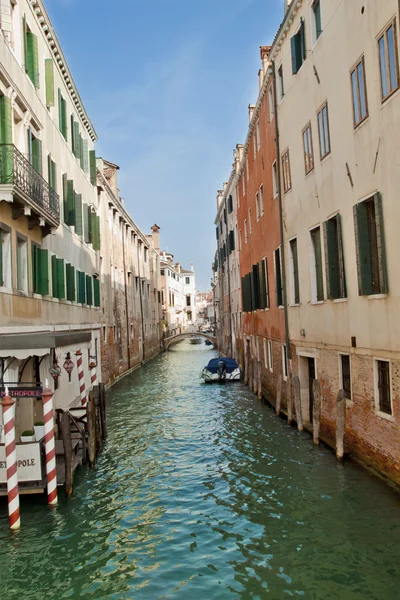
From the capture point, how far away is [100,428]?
1334 centimetres

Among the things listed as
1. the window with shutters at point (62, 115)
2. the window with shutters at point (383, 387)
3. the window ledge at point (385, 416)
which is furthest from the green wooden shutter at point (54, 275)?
the window ledge at point (385, 416)

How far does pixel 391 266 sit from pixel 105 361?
56.2ft

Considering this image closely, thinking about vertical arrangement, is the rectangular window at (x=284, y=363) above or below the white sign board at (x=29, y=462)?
above

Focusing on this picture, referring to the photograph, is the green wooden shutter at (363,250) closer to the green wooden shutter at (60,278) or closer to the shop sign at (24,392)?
the shop sign at (24,392)

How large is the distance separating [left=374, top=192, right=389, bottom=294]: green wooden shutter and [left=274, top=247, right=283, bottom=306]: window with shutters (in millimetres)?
7599

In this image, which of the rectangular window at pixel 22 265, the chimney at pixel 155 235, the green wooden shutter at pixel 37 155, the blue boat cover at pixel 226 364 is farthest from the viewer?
the chimney at pixel 155 235

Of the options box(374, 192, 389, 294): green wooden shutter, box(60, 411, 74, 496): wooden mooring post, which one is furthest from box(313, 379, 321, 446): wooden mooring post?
box(60, 411, 74, 496): wooden mooring post

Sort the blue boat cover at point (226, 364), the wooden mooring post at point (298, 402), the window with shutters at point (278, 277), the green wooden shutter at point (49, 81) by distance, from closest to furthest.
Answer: the wooden mooring post at point (298, 402)
the green wooden shutter at point (49, 81)
the window with shutters at point (278, 277)
the blue boat cover at point (226, 364)

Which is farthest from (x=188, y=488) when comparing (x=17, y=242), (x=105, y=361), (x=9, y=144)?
(x=105, y=361)

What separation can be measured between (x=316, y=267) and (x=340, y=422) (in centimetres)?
391

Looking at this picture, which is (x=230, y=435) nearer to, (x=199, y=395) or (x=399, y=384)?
(x=399, y=384)

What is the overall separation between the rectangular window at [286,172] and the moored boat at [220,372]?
11.5 m

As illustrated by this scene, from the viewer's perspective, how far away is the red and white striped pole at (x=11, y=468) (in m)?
7.77

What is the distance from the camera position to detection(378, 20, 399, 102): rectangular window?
7891 mm
